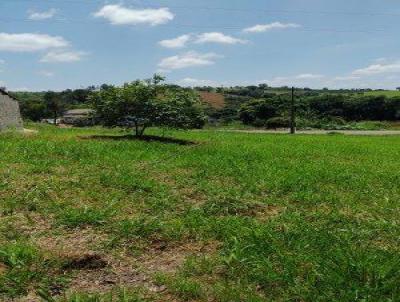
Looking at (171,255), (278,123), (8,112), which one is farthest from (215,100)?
(171,255)

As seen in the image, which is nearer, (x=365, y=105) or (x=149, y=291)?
(x=149, y=291)

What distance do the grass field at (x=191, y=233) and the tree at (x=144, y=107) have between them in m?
8.97

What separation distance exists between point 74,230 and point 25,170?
4136mm

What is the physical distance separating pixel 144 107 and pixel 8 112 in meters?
12.4

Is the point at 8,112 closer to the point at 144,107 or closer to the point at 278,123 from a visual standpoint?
the point at 144,107

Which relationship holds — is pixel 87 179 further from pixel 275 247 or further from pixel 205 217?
pixel 275 247

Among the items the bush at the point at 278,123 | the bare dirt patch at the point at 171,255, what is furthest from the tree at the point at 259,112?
the bare dirt patch at the point at 171,255

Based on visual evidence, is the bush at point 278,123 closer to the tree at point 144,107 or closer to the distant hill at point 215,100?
the distant hill at point 215,100

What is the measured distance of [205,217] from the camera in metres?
8.18

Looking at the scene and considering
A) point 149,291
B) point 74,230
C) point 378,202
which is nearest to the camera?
point 149,291

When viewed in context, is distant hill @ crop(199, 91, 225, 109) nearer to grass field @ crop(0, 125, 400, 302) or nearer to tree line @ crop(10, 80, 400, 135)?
tree line @ crop(10, 80, 400, 135)

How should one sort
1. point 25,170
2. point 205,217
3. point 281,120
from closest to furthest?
point 205,217, point 25,170, point 281,120

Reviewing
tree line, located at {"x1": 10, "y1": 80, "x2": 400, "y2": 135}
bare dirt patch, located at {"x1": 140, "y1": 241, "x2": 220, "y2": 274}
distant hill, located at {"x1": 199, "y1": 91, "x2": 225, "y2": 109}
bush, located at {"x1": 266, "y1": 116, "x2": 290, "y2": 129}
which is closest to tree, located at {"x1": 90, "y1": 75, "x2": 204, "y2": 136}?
tree line, located at {"x1": 10, "y1": 80, "x2": 400, "y2": 135}

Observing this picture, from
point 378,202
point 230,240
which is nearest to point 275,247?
point 230,240
